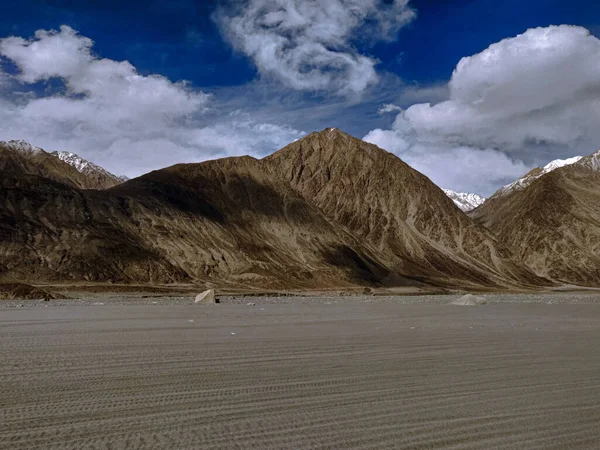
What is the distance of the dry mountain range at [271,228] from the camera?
6731 centimetres

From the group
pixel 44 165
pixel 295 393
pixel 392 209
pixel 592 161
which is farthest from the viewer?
pixel 592 161

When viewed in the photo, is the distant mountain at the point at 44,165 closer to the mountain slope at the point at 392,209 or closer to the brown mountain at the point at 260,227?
the brown mountain at the point at 260,227

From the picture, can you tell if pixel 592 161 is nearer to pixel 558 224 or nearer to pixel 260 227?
pixel 558 224

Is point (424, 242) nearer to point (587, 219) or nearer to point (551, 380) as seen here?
point (587, 219)

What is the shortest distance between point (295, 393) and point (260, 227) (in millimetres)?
84088

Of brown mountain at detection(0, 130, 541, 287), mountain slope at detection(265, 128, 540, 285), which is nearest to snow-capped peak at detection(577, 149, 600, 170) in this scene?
mountain slope at detection(265, 128, 540, 285)

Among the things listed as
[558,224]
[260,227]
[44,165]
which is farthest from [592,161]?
[44,165]

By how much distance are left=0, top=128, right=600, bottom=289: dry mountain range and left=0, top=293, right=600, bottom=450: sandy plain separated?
54027mm

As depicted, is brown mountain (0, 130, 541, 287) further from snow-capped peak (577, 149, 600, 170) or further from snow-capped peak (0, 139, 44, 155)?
snow-capped peak (577, 149, 600, 170)

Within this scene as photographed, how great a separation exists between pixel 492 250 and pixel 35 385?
12061 centimetres

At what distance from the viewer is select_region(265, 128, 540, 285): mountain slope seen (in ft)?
359

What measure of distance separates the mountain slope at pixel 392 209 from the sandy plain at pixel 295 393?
9105 centimetres

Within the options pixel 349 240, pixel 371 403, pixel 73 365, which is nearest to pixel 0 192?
pixel 349 240

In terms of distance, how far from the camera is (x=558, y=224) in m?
145
